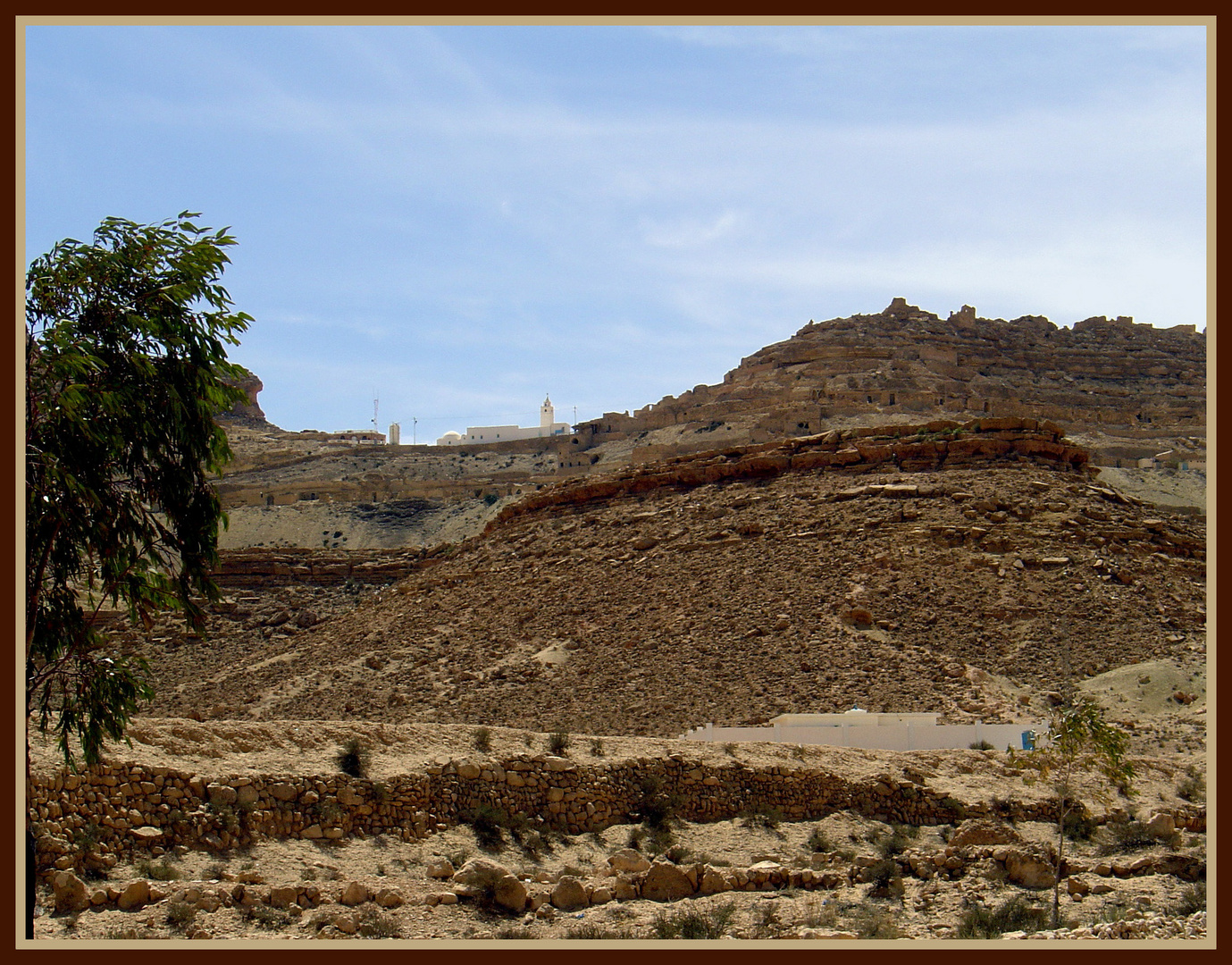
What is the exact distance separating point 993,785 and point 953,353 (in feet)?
254

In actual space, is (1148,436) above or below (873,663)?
above

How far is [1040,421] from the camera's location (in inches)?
1682

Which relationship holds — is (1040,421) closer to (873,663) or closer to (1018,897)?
(873,663)

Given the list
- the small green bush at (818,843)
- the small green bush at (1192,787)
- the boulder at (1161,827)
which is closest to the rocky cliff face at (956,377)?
the small green bush at (1192,787)

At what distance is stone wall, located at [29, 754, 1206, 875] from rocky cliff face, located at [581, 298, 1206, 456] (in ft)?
167

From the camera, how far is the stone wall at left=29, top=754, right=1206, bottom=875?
14.5 metres

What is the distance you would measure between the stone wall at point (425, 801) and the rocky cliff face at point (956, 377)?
50.8 m

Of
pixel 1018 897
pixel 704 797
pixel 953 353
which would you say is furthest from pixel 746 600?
pixel 953 353

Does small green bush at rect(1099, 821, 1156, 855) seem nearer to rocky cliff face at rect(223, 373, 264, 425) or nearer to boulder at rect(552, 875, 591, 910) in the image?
boulder at rect(552, 875, 591, 910)

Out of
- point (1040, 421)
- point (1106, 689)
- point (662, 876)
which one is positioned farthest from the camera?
point (1040, 421)

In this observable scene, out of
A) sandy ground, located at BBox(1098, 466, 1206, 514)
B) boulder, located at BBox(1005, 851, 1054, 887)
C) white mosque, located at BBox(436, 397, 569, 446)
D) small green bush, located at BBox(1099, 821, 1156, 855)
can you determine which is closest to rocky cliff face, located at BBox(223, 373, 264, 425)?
white mosque, located at BBox(436, 397, 569, 446)

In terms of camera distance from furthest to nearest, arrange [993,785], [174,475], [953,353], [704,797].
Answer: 1. [953,353]
2. [993,785]
3. [704,797]
4. [174,475]

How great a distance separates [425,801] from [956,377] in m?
80.8

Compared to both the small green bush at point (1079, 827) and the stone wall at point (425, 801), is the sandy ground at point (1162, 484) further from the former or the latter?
the stone wall at point (425, 801)
